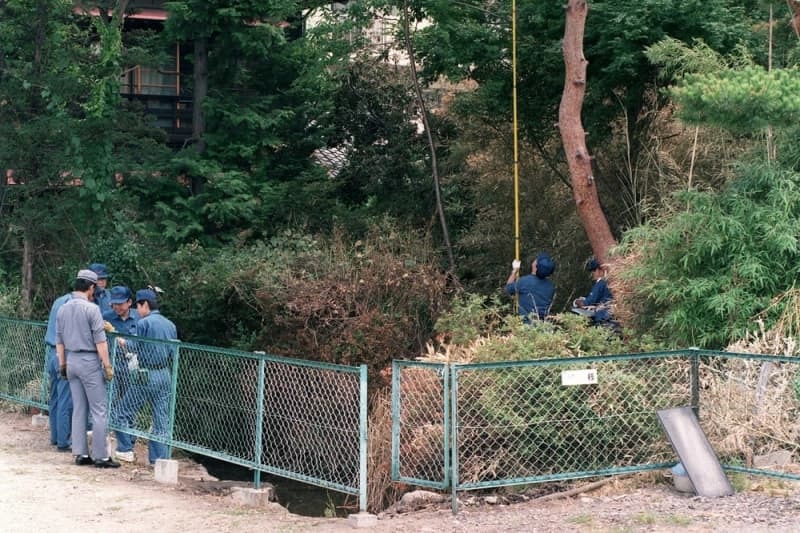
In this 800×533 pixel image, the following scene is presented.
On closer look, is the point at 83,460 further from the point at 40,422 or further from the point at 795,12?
the point at 795,12

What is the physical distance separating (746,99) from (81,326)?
699cm

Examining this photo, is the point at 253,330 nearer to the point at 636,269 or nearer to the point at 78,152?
the point at 78,152

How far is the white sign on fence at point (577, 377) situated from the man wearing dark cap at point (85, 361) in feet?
14.8

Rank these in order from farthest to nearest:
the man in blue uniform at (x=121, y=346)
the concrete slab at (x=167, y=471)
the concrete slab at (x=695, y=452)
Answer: the man in blue uniform at (x=121, y=346) → the concrete slab at (x=167, y=471) → the concrete slab at (x=695, y=452)

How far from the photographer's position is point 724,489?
891 cm

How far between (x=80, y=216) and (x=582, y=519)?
12.0 meters

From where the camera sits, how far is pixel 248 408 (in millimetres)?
9742

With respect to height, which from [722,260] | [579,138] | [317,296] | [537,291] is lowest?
[317,296]

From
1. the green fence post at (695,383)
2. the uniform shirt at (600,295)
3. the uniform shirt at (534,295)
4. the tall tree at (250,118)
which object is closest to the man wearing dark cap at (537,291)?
the uniform shirt at (534,295)

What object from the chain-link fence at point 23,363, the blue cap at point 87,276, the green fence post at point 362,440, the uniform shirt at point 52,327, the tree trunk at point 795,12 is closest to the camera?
the green fence post at point 362,440

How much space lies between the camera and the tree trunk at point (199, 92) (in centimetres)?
A: 2014

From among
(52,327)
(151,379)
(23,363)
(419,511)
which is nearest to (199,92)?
(23,363)

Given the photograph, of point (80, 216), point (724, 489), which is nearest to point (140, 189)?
point (80, 216)

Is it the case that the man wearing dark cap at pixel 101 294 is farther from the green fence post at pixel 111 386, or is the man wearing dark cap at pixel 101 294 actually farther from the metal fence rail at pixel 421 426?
the metal fence rail at pixel 421 426
